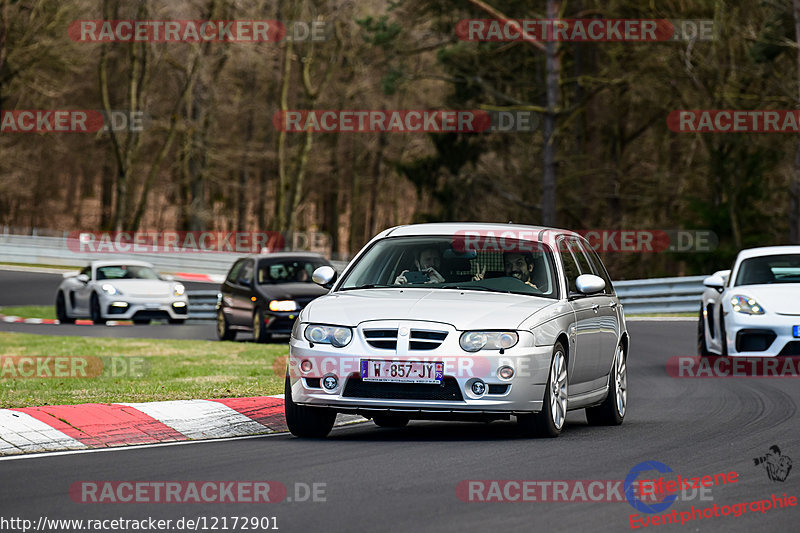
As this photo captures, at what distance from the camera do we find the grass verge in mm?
12172

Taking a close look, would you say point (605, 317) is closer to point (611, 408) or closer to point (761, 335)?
point (611, 408)

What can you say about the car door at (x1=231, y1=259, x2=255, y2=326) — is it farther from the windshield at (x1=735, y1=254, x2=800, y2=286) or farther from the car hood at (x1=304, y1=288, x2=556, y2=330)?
the car hood at (x1=304, y1=288, x2=556, y2=330)

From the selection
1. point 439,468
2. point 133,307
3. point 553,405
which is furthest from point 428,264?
point 133,307

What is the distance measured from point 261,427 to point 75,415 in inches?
56.0

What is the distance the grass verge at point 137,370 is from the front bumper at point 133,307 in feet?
15.5

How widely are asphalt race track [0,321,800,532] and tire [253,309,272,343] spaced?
442 inches

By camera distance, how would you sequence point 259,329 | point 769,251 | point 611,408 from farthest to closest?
1. point 259,329
2. point 769,251
3. point 611,408

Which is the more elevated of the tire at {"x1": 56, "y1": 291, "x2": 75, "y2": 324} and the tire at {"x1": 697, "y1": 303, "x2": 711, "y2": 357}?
the tire at {"x1": 697, "y1": 303, "x2": 711, "y2": 357}

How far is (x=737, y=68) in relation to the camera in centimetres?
3681

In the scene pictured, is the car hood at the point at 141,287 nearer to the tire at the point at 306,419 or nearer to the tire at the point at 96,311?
the tire at the point at 96,311

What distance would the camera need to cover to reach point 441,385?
9266 mm

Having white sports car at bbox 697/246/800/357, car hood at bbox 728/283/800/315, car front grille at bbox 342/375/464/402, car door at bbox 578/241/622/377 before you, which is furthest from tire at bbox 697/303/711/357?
car front grille at bbox 342/375/464/402

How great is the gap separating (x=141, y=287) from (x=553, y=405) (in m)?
20.1

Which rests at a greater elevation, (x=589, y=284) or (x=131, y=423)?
(x=589, y=284)
